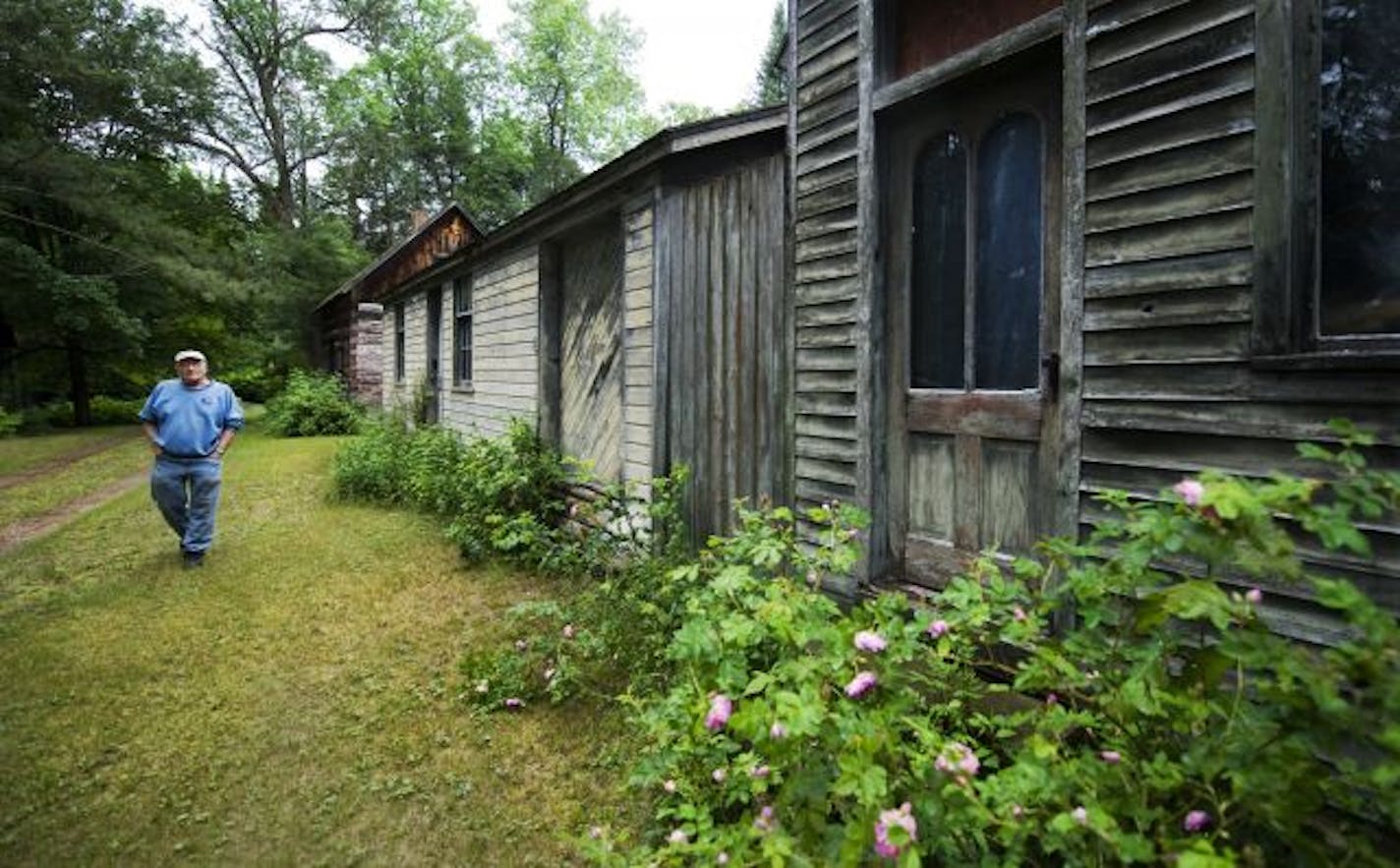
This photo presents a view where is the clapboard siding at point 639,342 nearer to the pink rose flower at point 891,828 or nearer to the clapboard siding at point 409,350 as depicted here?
the pink rose flower at point 891,828

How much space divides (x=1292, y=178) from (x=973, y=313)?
4.34ft

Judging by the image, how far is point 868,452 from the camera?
3697 millimetres

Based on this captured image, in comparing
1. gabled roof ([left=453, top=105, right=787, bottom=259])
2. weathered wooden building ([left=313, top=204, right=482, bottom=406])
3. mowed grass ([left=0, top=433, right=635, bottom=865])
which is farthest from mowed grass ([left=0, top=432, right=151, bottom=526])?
gabled roof ([left=453, top=105, right=787, bottom=259])

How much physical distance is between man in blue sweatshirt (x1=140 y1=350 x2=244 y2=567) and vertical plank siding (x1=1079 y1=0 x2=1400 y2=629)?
6.42 m

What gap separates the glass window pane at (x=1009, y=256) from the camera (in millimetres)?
3150

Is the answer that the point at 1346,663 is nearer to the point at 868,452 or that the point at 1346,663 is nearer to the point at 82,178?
the point at 868,452

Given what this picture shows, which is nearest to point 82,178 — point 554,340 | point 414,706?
point 554,340

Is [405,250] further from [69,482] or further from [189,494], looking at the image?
[189,494]

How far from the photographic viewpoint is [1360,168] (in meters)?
2.13

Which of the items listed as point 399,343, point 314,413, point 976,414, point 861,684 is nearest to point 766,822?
point 861,684

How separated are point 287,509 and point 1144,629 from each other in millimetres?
9154

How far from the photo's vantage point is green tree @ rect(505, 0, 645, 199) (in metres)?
36.8

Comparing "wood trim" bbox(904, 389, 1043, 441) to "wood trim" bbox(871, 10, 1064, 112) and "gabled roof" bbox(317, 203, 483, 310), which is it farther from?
"gabled roof" bbox(317, 203, 483, 310)

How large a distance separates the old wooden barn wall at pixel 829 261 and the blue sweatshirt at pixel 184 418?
488 cm
